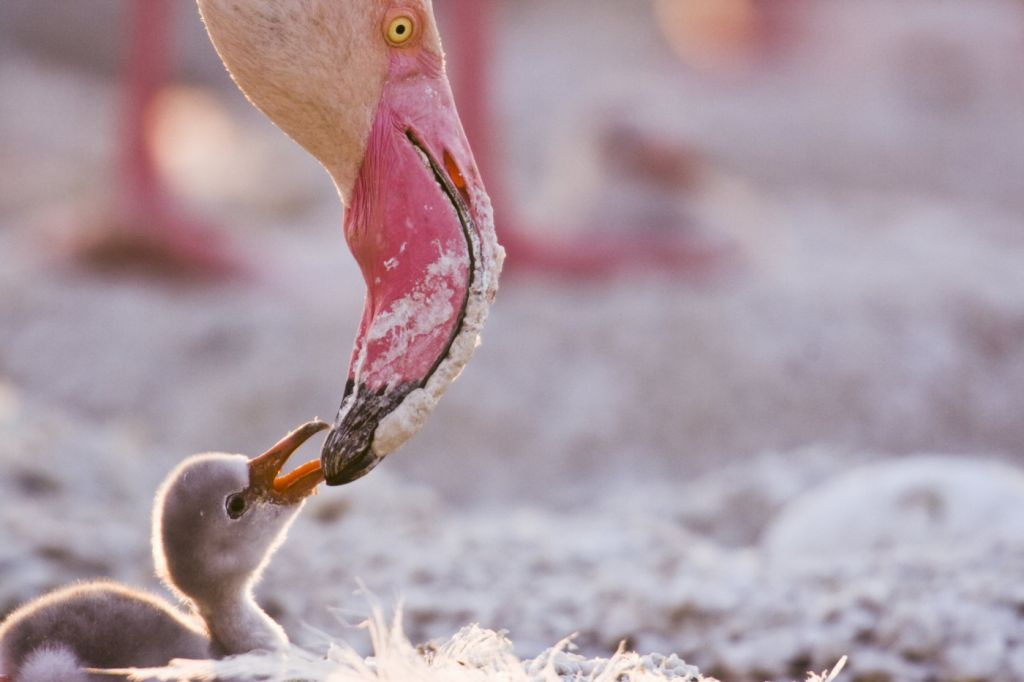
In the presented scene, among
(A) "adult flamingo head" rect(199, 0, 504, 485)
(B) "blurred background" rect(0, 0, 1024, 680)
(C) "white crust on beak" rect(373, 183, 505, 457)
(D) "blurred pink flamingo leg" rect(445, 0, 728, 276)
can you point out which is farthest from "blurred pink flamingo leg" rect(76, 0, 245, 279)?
(C) "white crust on beak" rect(373, 183, 505, 457)

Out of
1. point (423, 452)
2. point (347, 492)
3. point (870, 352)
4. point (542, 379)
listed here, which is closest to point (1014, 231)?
point (870, 352)

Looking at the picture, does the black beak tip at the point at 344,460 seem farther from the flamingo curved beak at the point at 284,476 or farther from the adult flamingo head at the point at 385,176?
the flamingo curved beak at the point at 284,476

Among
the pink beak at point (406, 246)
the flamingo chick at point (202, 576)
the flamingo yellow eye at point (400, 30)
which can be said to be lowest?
the flamingo chick at point (202, 576)

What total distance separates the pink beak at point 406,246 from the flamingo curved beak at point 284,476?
0.09 meters

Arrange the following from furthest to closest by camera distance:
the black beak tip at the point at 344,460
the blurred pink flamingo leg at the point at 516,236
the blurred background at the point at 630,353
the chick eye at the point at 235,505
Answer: the blurred pink flamingo leg at the point at 516,236 → the blurred background at the point at 630,353 → the chick eye at the point at 235,505 → the black beak tip at the point at 344,460

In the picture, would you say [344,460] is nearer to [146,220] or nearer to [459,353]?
[459,353]

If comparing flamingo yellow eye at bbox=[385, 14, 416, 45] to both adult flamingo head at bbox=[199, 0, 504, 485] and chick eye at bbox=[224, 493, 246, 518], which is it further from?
chick eye at bbox=[224, 493, 246, 518]

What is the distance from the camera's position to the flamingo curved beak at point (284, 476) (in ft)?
4.11

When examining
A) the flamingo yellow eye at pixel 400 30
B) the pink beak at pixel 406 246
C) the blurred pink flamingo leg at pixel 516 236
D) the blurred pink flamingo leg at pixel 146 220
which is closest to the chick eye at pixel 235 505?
the pink beak at pixel 406 246

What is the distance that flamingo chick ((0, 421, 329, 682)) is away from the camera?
3.99ft

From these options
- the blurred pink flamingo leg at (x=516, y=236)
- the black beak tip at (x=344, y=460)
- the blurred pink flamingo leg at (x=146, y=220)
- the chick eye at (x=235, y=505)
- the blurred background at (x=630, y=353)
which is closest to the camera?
the black beak tip at (x=344, y=460)

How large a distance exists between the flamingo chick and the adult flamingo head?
0.42 ft

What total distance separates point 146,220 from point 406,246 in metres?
2.86

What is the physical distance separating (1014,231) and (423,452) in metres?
2.93
